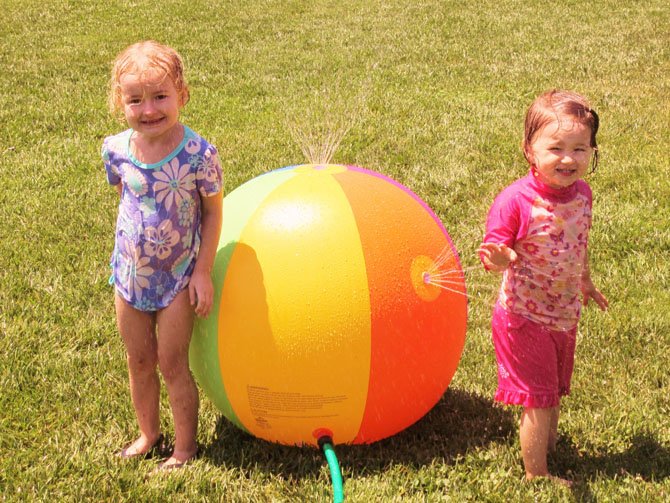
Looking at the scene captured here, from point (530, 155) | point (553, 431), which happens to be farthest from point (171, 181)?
point (553, 431)

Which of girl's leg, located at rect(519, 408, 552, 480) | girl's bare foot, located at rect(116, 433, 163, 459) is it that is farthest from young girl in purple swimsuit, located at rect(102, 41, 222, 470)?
girl's leg, located at rect(519, 408, 552, 480)

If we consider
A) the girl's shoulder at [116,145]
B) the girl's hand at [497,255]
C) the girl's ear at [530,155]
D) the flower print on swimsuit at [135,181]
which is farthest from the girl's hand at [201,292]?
the girl's ear at [530,155]

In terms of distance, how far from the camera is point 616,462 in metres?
3.46

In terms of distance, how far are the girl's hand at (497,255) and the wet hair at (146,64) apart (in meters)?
1.32

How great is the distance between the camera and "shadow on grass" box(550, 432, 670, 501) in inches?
132

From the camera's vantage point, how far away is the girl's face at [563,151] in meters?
3.04

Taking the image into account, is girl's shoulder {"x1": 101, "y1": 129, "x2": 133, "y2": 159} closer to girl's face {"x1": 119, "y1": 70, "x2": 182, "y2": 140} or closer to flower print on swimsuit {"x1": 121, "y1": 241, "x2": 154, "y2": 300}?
girl's face {"x1": 119, "y1": 70, "x2": 182, "y2": 140}

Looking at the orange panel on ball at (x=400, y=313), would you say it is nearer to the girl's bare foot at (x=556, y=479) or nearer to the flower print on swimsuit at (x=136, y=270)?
the girl's bare foot at (x=556, y=479)

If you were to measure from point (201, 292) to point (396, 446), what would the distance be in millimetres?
1106

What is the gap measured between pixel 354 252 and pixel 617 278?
8.07 ft

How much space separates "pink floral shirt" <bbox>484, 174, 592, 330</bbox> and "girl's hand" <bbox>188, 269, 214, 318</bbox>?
106 cm

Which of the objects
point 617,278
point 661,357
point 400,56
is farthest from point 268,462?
point 400,56

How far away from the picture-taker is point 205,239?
3.20m

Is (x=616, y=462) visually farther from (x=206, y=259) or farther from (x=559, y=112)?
(x=206, y=259)
